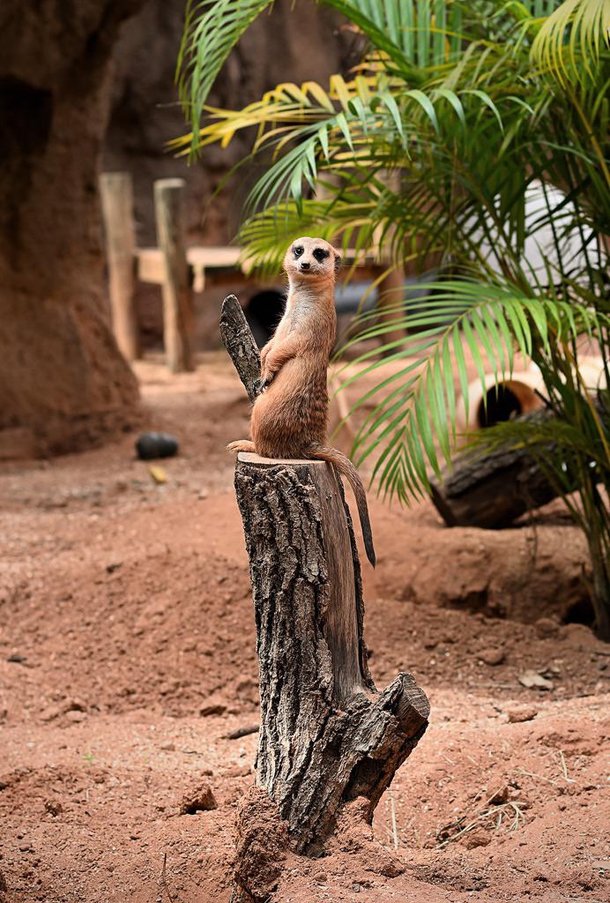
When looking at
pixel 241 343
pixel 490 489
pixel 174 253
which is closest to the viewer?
pixel 241 343

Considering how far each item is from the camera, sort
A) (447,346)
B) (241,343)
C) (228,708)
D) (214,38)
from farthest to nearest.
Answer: (228,708), (214,38), (447,346), (241,343)

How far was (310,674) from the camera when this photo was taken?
2.17 meters

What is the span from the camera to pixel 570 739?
2766 mm

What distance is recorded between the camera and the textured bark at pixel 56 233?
6.09 meters

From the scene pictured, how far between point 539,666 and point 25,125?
15.2 feet

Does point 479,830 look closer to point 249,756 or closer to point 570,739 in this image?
point 570,739

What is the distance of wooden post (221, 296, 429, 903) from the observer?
2096 millimetres

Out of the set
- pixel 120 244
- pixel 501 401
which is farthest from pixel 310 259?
pixel 120 244

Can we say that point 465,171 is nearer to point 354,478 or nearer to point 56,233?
point 354,478

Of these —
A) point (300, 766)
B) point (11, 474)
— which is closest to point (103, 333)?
point (11, 474)

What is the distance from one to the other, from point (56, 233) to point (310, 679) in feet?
16.6

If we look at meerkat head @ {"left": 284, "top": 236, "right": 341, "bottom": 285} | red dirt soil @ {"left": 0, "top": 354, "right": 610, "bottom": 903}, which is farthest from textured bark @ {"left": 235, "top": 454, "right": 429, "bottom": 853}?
meerkat head @ {"left": 284, "top": 236, "right": 341, "bottom": 285}

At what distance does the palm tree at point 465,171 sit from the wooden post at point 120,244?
6.32 m

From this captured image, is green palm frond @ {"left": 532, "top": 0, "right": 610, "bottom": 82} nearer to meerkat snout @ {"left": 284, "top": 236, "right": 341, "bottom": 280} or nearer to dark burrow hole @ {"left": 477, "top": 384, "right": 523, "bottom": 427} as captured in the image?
meerkat snout @ {"left": 284, "top": 236, "right": 341, "bottom": 280}
